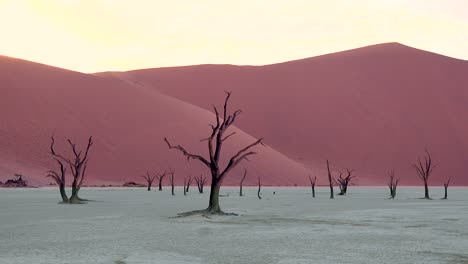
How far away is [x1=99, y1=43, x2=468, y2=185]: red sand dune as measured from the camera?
275 ft

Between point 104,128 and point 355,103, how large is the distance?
36.6m

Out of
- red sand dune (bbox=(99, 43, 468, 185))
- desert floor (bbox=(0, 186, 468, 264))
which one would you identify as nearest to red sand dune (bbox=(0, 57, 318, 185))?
red sand dune (bbox=(99, 43, 468, 185))

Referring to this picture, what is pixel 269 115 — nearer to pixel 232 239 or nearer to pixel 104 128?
pixel 104 128

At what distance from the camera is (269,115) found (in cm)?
9212

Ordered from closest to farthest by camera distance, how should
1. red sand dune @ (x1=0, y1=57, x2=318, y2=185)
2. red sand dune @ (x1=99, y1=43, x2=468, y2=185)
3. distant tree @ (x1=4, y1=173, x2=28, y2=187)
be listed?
distant tree @ (x1=4, y1=173, x2=28, y2=187) < red sand dune @ (x1=0, y1=57, x2=318, y2=185) < red sand dune @ (x1=99, y1=43, x2=468, y2=185)

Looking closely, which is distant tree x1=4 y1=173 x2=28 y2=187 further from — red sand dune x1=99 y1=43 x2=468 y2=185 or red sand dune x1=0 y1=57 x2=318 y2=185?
red sand dune x1=99 y1=43 x2=468 y2=185

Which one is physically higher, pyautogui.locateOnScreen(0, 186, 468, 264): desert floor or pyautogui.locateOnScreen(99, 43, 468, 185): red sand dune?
pyautogui.locateOnScreen(99, 43, 468, 185): red sand dune

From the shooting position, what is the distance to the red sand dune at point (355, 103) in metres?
83.7

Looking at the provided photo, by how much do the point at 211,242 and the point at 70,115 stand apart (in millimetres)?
64870

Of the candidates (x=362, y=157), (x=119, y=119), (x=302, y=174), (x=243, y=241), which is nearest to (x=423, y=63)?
(x=362, y=157)

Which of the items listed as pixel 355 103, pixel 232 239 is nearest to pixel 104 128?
pixel 355 103

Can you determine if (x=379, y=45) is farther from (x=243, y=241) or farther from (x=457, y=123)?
(x=243, y=241)

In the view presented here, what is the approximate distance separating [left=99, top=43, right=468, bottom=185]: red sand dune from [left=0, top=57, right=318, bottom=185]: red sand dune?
8.13 m

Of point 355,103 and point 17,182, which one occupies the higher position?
point 355,103
